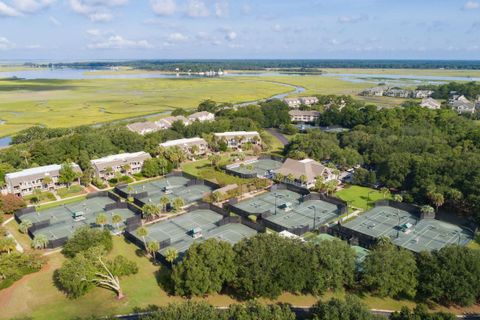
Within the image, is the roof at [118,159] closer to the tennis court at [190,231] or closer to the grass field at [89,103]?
the tennis court at [190,231]

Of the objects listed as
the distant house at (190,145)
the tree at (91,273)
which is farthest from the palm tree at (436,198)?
the distant house at (190,145)

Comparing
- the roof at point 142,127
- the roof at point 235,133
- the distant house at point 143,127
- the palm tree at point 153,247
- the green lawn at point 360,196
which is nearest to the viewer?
the palm tree at point 153,247

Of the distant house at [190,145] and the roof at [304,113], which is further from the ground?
the roof at [304,113]

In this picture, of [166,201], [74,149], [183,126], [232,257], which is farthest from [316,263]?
[183,126]

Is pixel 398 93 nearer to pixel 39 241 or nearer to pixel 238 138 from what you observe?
pixel 238 138

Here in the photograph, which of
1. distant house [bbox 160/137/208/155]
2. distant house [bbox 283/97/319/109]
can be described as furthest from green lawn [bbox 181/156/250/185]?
distant house [bbox 283/97/319/109]

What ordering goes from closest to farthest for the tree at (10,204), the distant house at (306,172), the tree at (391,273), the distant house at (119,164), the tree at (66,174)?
the tree at (391,273)
the tree at (10,204)
the distant house at (306,172)
the tree at (66,174)
the distant house at (119,164)

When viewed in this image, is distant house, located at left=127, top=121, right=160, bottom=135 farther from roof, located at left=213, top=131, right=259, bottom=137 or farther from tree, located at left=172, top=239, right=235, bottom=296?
tree, located at left=172, top=239, right=235, bottom=296

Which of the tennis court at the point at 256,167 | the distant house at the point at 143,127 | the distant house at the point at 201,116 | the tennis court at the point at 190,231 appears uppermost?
the distant house at the point at 201,116
